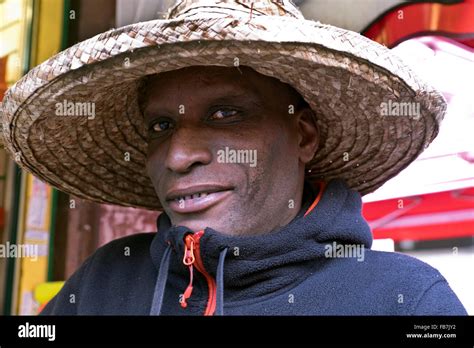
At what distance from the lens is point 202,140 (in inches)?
53.8

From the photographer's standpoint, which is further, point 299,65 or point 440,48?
point 440,48

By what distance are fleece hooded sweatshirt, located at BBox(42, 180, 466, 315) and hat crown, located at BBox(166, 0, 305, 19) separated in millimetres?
422

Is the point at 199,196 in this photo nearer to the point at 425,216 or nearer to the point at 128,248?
the point at 128,248

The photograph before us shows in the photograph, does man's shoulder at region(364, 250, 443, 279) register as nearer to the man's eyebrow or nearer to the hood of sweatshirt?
the hood of sweatshirt

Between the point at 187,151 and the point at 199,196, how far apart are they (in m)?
0.10

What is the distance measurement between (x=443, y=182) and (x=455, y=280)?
0.35 m

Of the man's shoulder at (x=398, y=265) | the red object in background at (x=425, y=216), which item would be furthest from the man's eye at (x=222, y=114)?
the red object in background at (x=425, y=216)

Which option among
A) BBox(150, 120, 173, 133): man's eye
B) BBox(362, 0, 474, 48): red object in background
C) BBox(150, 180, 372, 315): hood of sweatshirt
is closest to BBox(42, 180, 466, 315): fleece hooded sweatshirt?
BBox(150, 180, 372, 315): hood of sweatshirt

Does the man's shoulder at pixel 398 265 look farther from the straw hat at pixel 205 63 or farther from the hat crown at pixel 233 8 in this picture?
the hat crown at pixel 233 8

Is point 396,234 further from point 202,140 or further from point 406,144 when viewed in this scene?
point 202,140

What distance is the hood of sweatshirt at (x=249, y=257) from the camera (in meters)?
1.33

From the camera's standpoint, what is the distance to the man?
1.26 metres

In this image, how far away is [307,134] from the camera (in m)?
1.54
